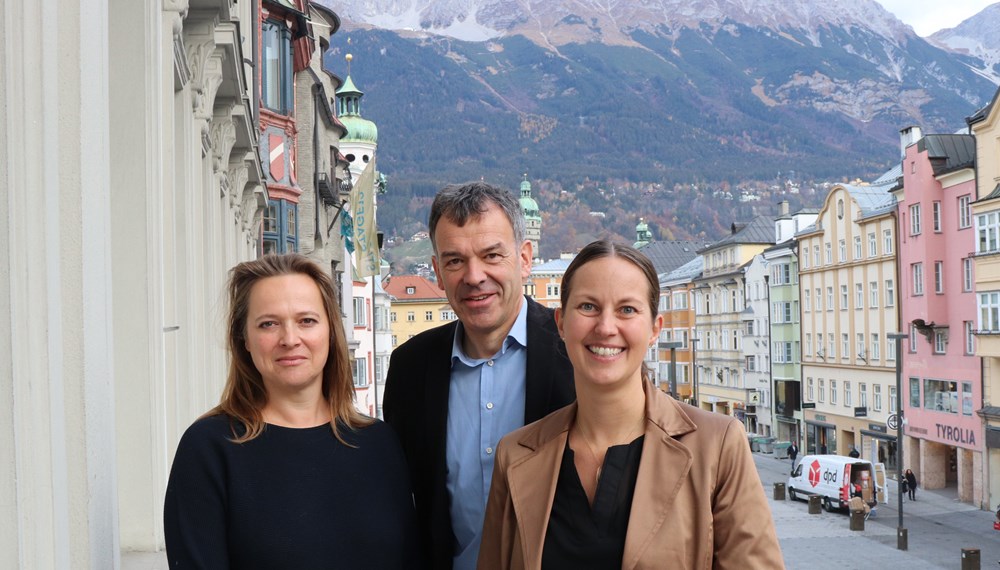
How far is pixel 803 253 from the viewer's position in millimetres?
64875

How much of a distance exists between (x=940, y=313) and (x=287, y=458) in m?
47.7

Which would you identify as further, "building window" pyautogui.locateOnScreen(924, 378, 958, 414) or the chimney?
the chimney

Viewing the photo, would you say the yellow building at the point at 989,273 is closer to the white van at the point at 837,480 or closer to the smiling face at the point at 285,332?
the white van at the point at 837,480

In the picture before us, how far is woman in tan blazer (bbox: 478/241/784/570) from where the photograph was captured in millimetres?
3156

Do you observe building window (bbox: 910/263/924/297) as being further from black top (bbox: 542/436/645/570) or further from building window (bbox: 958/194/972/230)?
black top (bbox: 542/436/645/570)

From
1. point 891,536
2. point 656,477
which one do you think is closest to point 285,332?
point 656,477

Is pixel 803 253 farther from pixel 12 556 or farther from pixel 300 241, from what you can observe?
pixel 12 556

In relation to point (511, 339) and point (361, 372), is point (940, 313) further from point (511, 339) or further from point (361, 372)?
point (511, 339)

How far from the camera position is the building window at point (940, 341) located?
46.8 metres

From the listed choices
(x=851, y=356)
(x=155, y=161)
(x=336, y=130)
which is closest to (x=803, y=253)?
(x=851, y=356)

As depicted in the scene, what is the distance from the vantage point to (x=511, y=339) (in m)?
4.26

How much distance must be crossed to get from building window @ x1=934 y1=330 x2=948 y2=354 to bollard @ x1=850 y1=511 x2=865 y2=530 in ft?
41.7

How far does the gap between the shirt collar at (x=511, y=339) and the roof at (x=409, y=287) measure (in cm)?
13387

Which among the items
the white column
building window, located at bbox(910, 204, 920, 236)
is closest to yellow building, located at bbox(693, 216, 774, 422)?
building window, located at bbox(910, 204, 920, 236)
